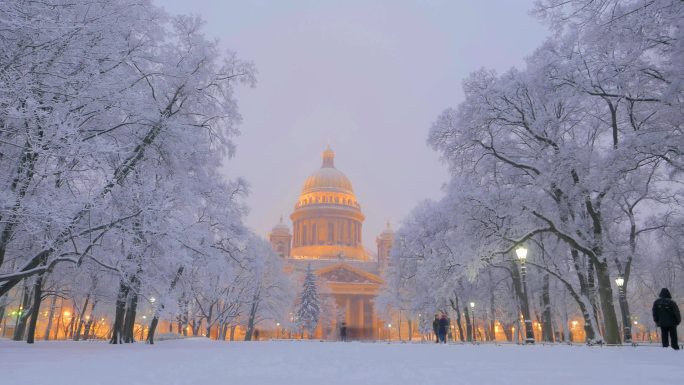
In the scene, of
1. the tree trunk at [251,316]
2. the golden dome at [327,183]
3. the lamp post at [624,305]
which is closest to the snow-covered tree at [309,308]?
the tree trunk at [251,316]

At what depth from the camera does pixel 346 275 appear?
97.0 meters

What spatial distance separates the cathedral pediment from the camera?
9600 centimetres

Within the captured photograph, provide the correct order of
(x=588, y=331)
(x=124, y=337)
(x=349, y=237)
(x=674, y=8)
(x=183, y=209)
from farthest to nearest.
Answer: (x=349, y=237), (x=588, y=331), (x=124, y=337), (x=183, y=209), (x=674, y=8)

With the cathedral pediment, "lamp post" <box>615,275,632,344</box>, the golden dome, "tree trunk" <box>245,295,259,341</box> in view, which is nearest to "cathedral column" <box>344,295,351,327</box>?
the cathedral pediment

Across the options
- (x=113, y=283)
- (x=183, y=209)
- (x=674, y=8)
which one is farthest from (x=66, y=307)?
(x=674, y=8)

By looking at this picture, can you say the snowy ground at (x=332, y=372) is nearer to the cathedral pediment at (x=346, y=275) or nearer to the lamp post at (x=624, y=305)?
the lamp post at (x=624, y=305)

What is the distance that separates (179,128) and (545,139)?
12890mm

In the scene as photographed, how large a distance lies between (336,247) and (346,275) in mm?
24213

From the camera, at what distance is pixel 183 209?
677 inches

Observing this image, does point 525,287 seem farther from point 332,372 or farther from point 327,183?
point 327,183

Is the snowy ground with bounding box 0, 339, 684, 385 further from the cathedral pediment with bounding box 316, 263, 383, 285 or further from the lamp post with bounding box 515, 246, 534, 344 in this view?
the cathedral pediment with bounding box 316, 263, 383, 285

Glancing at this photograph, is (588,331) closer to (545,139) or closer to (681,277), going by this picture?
(545,139)

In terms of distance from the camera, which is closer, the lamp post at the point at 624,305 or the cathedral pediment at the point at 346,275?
the lamp post at the point at 624,305

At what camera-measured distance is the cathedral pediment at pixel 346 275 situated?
96000 millimetres
